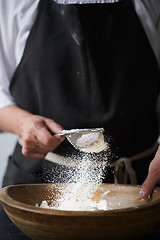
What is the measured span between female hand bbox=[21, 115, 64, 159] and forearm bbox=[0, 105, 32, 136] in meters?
0.03

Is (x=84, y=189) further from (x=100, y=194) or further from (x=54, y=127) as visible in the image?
(x=54, y=127)

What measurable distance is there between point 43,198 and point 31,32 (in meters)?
0.49

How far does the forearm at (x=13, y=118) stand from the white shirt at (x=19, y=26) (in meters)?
0.03

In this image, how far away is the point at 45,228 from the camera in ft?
1.73

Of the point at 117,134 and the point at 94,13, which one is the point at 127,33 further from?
the point at 117,134

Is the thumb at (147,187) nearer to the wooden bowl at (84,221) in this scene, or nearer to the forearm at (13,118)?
the wooden bowl at (84,221)

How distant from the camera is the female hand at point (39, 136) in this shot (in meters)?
0.81

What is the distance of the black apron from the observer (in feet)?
3.05

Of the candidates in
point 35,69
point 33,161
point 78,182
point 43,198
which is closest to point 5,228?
point 43,198

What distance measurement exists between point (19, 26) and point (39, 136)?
0.34 m

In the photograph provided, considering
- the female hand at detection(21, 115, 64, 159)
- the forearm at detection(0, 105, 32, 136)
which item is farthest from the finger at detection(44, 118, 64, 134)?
the forearm at detection(0, 105, 32, 136)

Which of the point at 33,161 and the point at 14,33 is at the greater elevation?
the point at 14,33

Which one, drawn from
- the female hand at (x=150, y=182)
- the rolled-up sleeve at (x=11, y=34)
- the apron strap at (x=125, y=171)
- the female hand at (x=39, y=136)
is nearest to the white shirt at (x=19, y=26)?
the rolled-up sleeve at (x=11, y=34)

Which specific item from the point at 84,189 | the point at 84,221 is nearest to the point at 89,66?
the point at 84,189
